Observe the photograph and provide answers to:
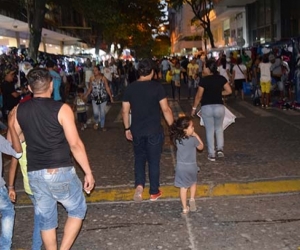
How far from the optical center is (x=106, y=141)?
10.7 meters

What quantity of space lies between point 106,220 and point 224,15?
3684cm

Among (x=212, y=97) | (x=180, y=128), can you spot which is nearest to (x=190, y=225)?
(x=180, y=128)

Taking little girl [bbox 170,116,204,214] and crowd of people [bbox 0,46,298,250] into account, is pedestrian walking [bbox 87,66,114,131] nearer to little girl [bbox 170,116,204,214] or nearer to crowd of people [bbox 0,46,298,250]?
crowd of people [bbox 0,46,298,250]

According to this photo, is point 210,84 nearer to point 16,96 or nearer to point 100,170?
point 100,170

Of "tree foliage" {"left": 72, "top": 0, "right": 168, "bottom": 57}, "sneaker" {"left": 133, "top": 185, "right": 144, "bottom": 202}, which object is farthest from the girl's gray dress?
"tree foliage" {"left": 72, "top": 0, "right": 168, "bottom": 57}

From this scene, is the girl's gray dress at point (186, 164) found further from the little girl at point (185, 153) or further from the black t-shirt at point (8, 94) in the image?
the black t-shirt at point (8, 94)

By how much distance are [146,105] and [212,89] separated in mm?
2166

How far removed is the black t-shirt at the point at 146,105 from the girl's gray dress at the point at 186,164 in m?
0.54

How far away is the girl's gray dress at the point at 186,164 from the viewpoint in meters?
5.57

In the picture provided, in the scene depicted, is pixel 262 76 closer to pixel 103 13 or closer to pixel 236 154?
pixel 236 154

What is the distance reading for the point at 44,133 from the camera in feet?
12.6

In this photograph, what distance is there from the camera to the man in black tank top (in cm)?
380

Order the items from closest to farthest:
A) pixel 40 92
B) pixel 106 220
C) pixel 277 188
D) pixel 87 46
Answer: pixel 40 92 → pixel 106 220 → pixel 277 188 → pixel 87 46

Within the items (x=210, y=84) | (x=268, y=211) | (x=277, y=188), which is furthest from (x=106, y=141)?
(x=268, y=211)
